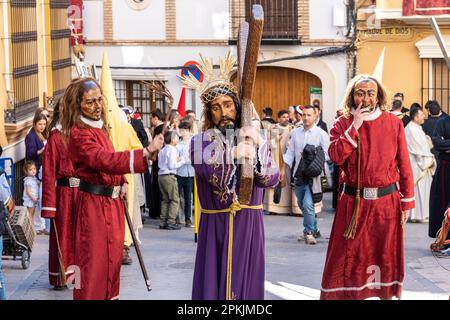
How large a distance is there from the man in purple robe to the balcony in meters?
18.2

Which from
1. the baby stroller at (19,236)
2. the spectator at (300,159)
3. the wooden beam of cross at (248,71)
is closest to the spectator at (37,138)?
the baby stroller at (19,236)

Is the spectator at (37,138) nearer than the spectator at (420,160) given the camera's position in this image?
Yes

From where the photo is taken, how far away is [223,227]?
936 centimetres

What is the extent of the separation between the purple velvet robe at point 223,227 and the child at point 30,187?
7404mm

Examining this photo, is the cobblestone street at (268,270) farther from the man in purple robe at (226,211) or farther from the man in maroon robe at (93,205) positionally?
the man in purple robe at (226,211)

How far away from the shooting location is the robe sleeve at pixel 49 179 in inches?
478

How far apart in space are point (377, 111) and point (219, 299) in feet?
8.55

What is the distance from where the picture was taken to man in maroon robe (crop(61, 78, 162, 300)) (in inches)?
391

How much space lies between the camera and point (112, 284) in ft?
33.0

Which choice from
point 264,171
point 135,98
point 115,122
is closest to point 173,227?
point 115,122

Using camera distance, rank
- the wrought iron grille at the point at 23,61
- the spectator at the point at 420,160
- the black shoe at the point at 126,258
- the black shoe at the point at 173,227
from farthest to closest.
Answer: the wrought iron grille at the point at 23,61
the spectator at the point at 420,160
the black shoe at the point at 173,227
the black shoe at the point at 126,258

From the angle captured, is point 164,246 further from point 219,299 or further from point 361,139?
point 219,299

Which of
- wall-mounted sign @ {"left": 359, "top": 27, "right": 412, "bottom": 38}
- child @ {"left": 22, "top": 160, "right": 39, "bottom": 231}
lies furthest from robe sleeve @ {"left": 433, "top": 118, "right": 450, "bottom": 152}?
wall-mounted sign @ {"left": 359, "top": 27, "right": 412, "bottom": 38}

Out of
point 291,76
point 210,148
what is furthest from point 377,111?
point 291,76
